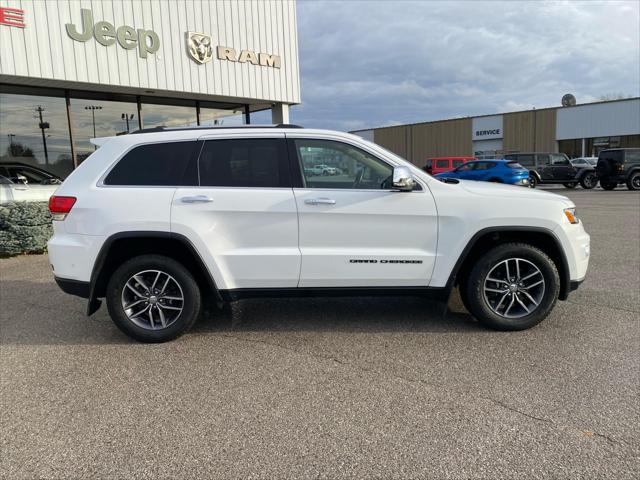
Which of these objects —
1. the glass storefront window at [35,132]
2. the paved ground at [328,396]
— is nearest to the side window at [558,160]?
the paved ground at [328,396]

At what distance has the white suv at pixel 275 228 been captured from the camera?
4.01 m

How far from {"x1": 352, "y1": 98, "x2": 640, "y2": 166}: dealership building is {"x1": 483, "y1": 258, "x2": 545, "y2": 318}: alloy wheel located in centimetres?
4027

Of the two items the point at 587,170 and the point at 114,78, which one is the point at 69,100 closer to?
the point at 114,78

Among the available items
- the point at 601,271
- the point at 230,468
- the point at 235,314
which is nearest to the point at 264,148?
the point at 235,314

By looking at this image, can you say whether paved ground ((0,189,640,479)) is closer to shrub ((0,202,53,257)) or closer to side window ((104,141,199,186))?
side window ((104,141,199,186))

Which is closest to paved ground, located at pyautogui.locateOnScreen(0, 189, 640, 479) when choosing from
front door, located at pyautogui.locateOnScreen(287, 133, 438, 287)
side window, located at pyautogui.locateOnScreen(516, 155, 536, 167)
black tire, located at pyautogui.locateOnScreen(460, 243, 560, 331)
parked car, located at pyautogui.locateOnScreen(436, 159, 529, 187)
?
black tire, located at pyautogui.locateOnScreen(460, 243, 560, 331)

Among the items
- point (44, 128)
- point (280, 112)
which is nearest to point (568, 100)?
point (280, 112)

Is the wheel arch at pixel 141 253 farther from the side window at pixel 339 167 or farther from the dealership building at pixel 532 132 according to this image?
the dealership building at pixel 532 132

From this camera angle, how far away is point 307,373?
11.6 feet

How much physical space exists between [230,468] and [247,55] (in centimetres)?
1213

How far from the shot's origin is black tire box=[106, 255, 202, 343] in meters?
4.09

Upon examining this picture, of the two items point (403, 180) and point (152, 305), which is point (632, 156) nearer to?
point (403, 180)

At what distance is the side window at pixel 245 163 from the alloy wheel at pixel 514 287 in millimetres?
2022

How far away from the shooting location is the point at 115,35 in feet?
34.3
